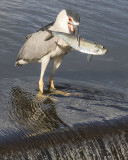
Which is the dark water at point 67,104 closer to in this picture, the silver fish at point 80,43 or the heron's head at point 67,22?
the silver fish at point 80,43

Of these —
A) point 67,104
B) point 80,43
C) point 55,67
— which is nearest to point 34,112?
point 67,104

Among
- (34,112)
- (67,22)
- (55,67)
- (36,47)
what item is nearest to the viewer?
(34,112)

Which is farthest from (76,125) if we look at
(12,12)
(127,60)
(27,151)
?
(12,12)

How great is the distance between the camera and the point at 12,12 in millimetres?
11109

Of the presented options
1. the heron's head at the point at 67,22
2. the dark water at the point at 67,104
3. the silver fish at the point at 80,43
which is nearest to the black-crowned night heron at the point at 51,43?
the heron's head at the point at 67,22

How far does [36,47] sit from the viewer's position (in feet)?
22.9

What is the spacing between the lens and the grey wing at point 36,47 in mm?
6738

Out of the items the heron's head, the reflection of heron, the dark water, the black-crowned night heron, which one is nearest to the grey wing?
the black-crowned night heron

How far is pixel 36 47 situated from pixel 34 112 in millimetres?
1304

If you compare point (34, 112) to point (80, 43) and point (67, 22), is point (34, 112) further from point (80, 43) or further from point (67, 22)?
point (67, 22)

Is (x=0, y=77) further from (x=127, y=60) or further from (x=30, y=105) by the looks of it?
(x=127, y=60)

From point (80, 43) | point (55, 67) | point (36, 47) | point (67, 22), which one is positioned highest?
point (67, 22)

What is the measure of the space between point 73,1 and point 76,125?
7925 millimetres

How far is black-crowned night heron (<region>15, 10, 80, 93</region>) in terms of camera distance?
6641 millimetres
